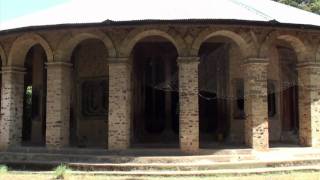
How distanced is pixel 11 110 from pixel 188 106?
20.2 ft

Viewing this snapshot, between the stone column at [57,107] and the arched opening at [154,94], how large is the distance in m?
2.81

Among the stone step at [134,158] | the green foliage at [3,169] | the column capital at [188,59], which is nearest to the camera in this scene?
the green foliage at [3,169]

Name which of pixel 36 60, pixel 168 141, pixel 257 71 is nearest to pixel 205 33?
pixel 257 71

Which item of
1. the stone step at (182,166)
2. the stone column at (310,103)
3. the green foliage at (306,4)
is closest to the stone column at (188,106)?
the stone step at (182,166)

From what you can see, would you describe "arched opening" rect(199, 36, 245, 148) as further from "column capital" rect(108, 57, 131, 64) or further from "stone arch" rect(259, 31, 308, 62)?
"column capital" rect(108, 57, 131, 64)

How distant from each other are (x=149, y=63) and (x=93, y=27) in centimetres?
373

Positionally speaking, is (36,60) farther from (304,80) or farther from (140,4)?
(304,80)

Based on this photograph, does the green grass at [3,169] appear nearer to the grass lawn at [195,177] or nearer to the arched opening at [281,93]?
the grass lawn at [195,177]

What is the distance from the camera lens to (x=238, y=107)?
16234mm

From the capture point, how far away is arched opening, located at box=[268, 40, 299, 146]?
16.7 metres

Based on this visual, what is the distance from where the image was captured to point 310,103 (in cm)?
1462

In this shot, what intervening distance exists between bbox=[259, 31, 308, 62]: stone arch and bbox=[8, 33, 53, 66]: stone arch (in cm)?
674

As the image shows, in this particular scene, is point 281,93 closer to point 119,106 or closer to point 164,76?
point 164,76

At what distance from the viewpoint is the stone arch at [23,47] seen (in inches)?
573
